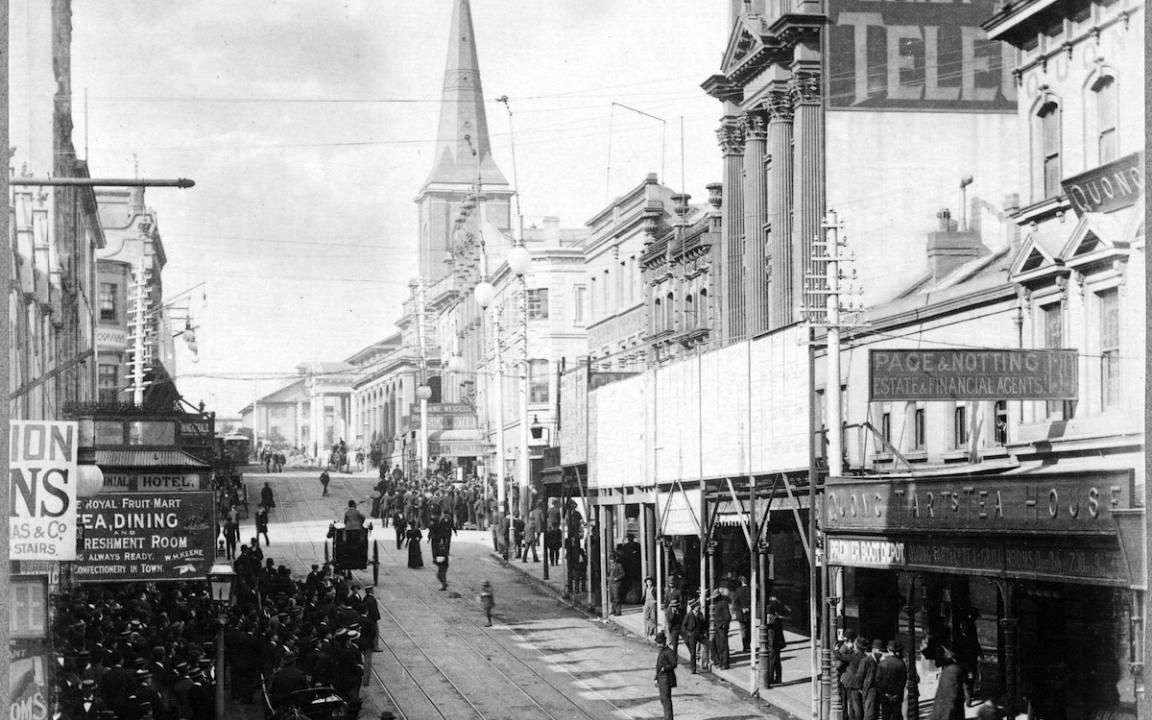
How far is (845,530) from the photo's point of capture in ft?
95.5

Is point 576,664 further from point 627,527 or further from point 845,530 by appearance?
point 627,527

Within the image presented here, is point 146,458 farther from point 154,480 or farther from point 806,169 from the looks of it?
point 806,169

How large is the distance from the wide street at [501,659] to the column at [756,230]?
12488 mm

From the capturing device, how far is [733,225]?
2349 inches

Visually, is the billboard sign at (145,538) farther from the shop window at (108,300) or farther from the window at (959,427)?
the shop window at (108,300)

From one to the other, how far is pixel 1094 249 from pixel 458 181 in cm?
16309

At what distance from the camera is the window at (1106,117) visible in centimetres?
2806

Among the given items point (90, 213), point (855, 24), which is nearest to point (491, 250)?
point (90, 213)

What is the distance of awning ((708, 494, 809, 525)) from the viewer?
111 ft

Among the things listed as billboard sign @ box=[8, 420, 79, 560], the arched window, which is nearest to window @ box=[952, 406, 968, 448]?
the arched window

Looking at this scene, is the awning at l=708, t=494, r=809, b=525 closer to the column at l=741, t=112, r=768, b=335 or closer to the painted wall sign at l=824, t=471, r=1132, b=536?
the painted wall sign at l=824, t=471, r=1132, b=536

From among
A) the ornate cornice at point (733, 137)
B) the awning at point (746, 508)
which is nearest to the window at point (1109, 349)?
the awning at point (746, 508)

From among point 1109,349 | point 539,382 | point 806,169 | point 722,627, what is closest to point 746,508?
point 722,627

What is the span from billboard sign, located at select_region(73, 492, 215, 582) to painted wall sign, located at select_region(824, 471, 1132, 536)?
1124cm
